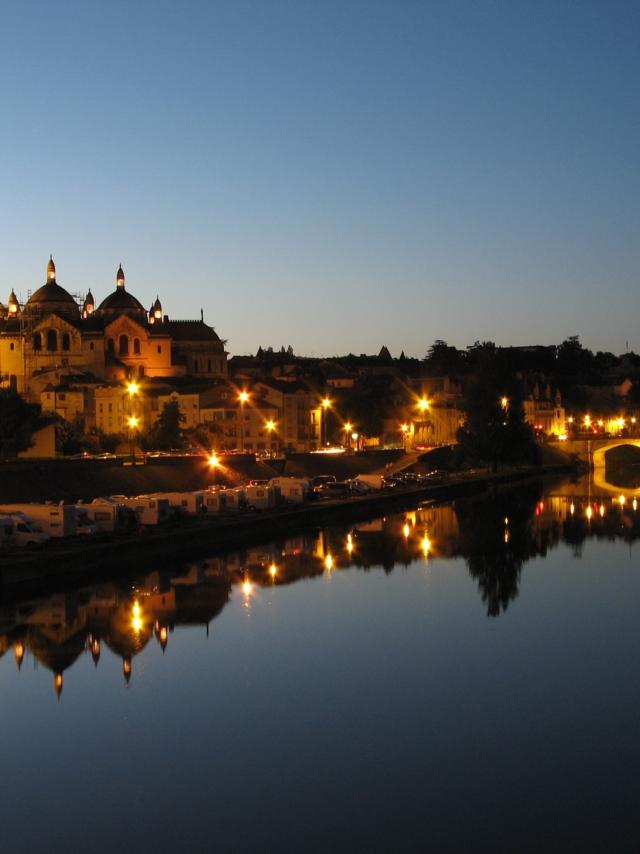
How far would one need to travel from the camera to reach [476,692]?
880 inches

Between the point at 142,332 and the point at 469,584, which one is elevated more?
the point at 142,332

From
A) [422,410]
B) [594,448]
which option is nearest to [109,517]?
[422,410]

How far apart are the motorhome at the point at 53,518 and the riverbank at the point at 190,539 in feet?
2.40

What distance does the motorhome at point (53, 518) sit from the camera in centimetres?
3547

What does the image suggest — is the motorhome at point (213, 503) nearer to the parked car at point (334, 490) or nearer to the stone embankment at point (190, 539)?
the stone embankment at point (190, 539)

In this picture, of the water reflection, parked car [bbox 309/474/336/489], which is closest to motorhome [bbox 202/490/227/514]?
the water reflection

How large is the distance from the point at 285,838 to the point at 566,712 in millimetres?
7037

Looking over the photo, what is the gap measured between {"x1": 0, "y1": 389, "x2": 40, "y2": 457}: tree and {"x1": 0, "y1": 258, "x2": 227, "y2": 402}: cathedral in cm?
2772

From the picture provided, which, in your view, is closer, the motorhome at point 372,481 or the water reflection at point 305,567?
the water reflection at point 305,567

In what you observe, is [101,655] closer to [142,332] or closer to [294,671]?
[294,671]

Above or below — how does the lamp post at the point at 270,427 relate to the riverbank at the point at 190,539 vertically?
above

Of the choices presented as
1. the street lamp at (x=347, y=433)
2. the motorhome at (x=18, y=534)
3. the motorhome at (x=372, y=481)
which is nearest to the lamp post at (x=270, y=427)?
the street lamp at (x=347, y=433)

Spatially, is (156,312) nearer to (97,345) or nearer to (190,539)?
(97,345)

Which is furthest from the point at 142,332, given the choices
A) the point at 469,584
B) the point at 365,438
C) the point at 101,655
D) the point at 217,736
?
the point at 217,736
